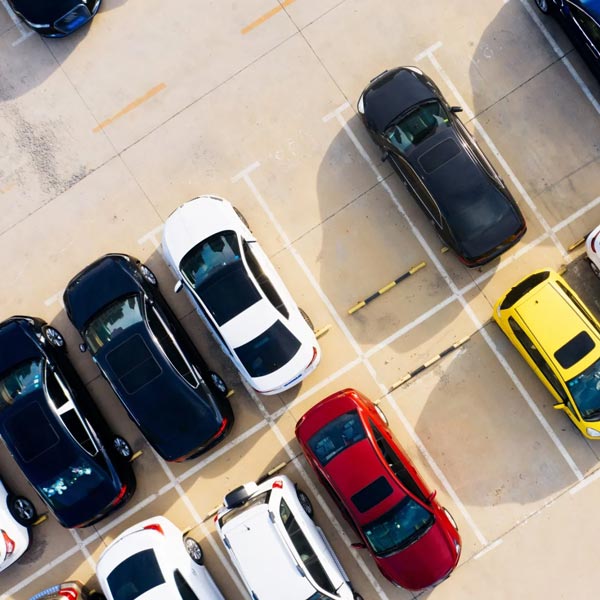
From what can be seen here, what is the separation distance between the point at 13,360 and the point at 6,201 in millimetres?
3773

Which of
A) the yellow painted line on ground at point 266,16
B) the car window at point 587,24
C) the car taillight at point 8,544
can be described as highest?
the yellow painted line on ground at point 266,16

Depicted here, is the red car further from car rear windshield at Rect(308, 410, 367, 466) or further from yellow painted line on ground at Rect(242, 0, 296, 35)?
yellow painted line on ground at Rect(242, 0, 296, 35)

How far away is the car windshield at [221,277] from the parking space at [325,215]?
1384 mm

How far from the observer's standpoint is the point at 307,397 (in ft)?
45.1

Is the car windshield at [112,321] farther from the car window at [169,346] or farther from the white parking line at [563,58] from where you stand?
the white parking line at [563,58]

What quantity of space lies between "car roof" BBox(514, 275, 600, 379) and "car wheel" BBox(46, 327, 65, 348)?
9703 millimetres

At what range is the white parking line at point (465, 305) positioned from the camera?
13445 mm

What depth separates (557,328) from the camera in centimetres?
1249

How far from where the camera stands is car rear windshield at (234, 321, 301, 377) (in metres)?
12.6

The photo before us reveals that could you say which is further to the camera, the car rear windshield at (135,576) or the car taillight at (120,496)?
the car taillight at (120,496)

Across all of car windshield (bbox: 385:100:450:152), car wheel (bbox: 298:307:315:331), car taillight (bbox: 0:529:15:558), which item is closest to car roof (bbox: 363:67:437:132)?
car windshield (bbox: 385:100:450:152)

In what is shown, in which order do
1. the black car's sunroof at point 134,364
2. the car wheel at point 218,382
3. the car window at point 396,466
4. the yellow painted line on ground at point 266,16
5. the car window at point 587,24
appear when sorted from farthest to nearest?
1. the yellow painted line on ground at point 266,16
2. the car wheel at point 218,382
3. the car window at point 587,24
4. the black car's sunroof at point 134,364
5. the car window at point 396,466

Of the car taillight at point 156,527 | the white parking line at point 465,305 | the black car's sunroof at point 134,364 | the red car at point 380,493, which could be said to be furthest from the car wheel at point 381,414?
the car taillight at point 156,527

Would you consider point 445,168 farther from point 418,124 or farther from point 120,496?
point 120,496
